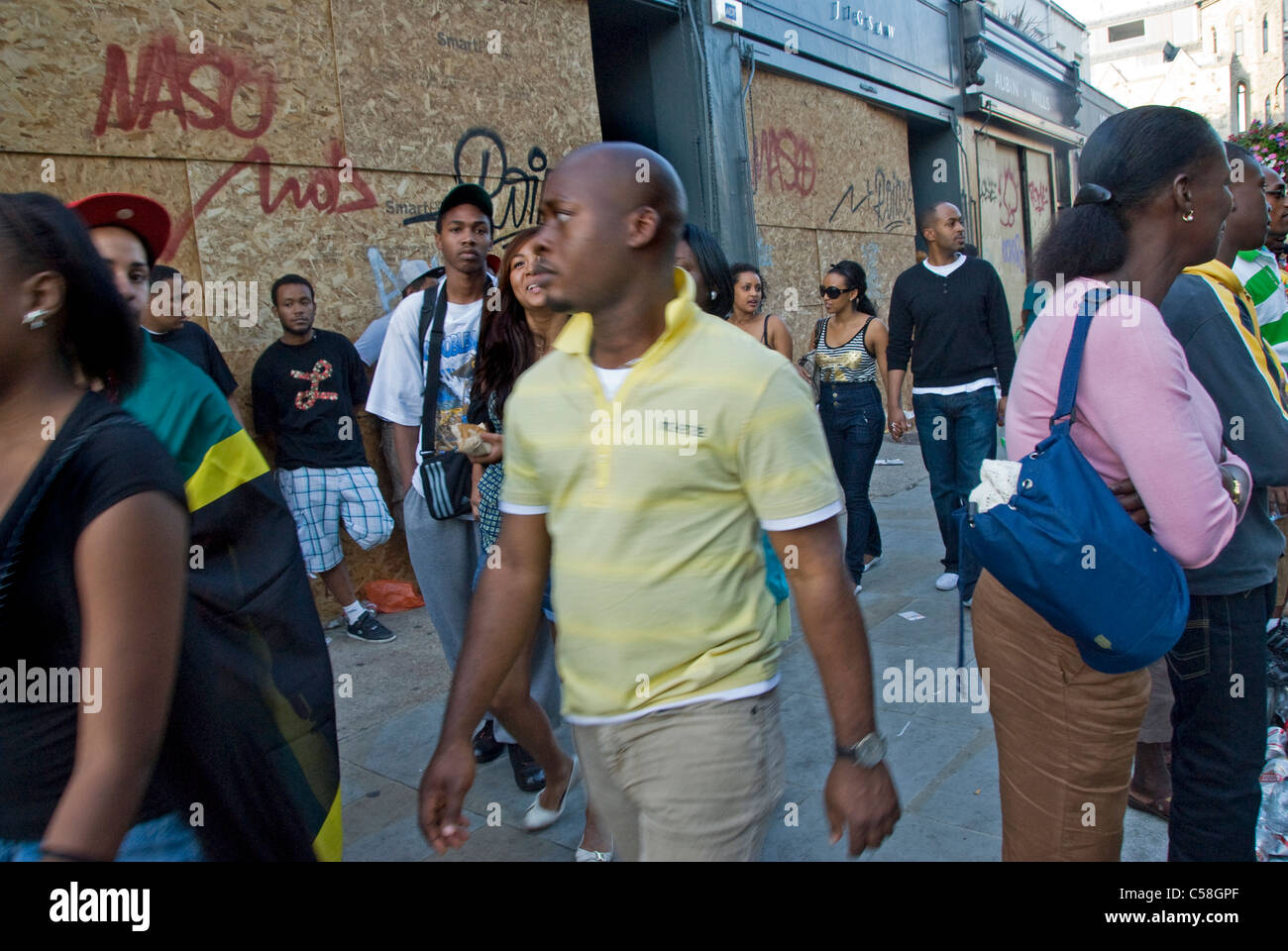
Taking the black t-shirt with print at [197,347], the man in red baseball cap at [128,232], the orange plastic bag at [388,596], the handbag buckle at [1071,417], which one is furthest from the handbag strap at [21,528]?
the orange plastic bag at [388,596]

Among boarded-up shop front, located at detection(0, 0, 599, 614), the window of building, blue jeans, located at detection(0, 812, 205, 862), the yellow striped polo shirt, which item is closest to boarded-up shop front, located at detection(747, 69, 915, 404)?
boarded-up shop front, located at detection(0, 0, 599, 614)

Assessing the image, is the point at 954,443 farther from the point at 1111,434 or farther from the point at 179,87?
the point at 179,87

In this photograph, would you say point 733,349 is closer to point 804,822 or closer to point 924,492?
point 804,822

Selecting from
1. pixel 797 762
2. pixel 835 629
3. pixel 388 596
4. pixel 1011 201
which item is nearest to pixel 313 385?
pixel 388 596

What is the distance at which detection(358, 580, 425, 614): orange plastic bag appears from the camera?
19.3 feet

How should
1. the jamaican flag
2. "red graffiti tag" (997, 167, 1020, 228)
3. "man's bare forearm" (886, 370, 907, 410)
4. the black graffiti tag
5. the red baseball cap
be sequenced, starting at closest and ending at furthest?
the jamaican flag
the red baseball cap
"man's bare forearm" (886, 370, 907, 410)
the black graffiti tag
"red graffiti tag" (997, 167, 1020, 228)

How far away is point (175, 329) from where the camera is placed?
4.46 meters

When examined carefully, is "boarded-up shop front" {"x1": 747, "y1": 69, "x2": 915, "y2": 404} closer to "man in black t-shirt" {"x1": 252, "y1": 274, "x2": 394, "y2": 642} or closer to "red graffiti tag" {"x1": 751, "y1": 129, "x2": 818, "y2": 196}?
"red graffiti tag" {"x1": 751, "y1": 129, "x2": 818, "y2": 196}

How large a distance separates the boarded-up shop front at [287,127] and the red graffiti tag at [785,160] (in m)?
3.31

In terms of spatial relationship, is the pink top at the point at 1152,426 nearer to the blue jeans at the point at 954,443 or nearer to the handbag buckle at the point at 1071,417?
the handbag buckle at the point at 1071,417

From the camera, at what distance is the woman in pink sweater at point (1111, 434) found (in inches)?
70.2

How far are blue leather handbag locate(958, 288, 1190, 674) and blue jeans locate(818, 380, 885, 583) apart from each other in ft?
12.7

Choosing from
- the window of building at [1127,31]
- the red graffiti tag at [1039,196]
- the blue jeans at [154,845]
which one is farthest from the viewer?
the window of building at [1127,31]

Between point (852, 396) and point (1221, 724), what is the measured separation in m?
3.78
